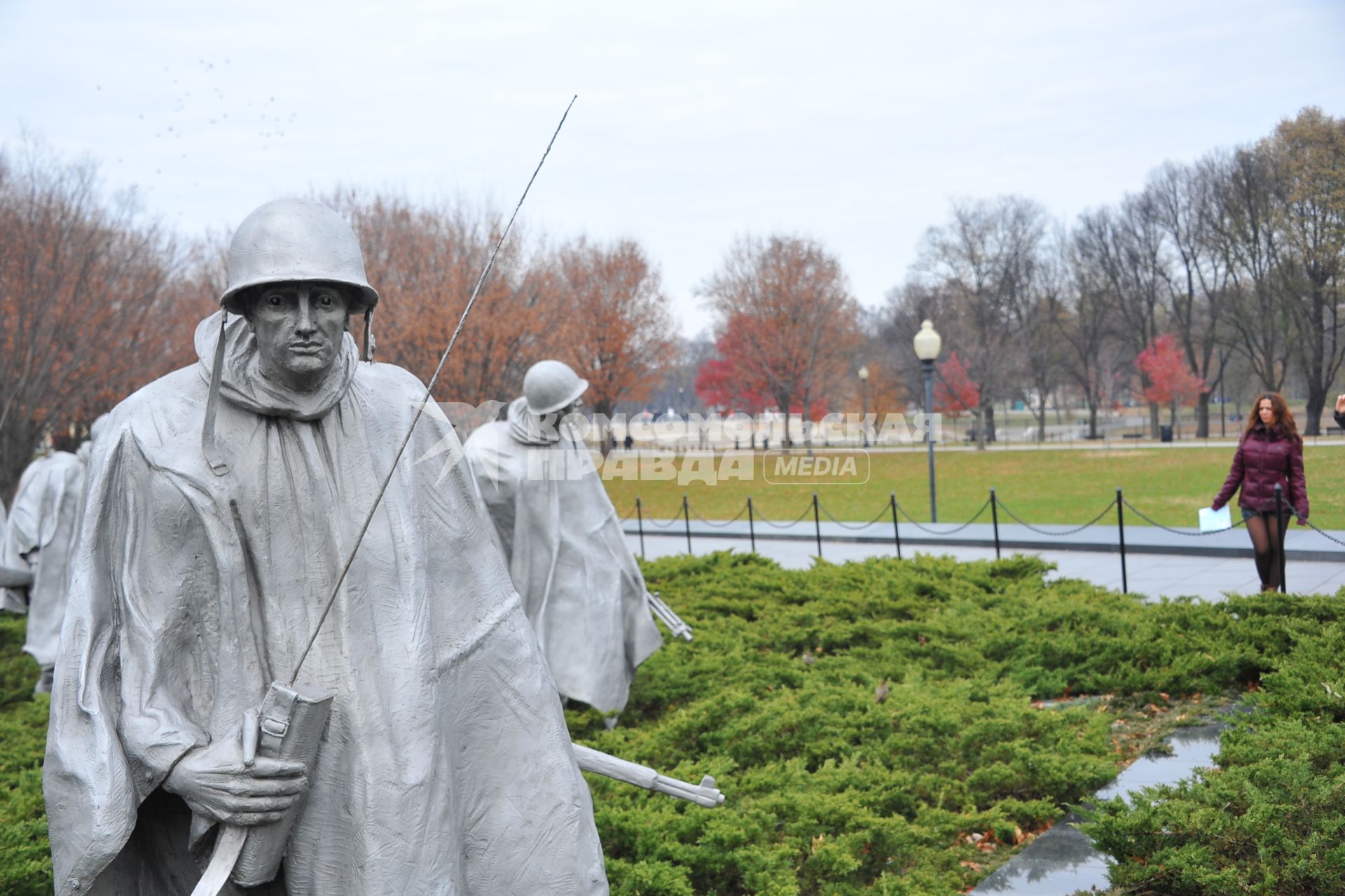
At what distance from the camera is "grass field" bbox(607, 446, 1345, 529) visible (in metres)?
18.4

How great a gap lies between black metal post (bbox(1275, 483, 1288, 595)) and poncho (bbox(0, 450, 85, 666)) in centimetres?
Result: 1004

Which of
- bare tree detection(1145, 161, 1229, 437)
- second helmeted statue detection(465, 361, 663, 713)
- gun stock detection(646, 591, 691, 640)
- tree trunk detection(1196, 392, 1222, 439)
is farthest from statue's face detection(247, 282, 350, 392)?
tree trunk detection(1196, 392, 1222, 439)

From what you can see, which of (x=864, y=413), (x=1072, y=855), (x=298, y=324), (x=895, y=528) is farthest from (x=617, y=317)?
(x=298, y=324)

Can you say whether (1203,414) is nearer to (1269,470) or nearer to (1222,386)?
(1222,386)

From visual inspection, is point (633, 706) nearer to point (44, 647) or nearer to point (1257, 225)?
point (44, 647)

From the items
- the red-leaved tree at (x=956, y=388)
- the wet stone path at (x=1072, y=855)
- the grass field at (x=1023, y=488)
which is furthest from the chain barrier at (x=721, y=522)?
the red-leaved tree at (x=956, y=388)

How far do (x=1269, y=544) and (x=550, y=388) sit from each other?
259 inches

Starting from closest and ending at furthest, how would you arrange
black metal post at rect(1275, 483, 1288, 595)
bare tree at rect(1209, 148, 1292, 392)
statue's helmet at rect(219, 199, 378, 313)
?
statue's helmet at rect(219, 199, 378, 313) < black metal post at rect(1275, 483, 1288, 595) < bare tree at rect(1209, 148, 1292, 392)

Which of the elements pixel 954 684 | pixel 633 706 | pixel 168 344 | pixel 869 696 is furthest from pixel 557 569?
pixel 168 344

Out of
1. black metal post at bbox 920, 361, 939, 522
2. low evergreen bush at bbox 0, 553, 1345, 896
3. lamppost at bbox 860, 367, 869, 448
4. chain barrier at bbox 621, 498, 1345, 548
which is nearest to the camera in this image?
low evergreen bush at bbox 0, 553, 1345, 896

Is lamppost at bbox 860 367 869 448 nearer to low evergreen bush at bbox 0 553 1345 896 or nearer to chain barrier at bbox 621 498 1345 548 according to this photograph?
chain barrier at bbox 621 498 1345 548

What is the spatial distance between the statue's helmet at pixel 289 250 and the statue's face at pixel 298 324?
0.04m

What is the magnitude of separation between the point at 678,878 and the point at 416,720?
271 centimetres

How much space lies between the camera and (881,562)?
38.3ft
